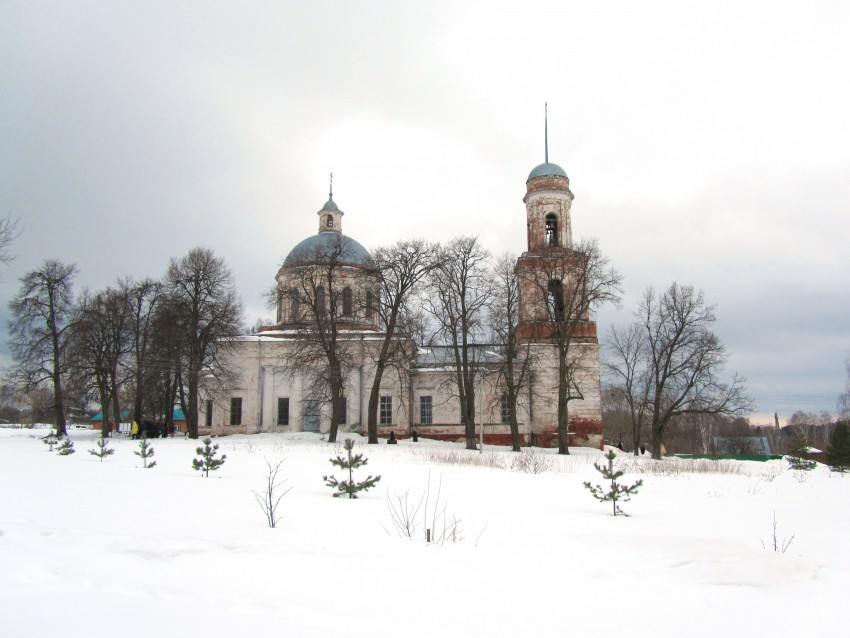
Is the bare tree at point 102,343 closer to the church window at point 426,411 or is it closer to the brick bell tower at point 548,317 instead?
the church window at point 426,411

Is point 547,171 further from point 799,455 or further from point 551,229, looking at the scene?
point 799,455

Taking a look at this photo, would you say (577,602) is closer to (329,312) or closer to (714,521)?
(714,521)

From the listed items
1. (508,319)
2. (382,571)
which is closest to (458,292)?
(508,319)

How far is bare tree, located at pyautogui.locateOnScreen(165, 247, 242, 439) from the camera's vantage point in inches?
1252

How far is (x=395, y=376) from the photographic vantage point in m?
37.4

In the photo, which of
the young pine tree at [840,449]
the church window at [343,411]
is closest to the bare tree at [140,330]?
the church window at [343,411]

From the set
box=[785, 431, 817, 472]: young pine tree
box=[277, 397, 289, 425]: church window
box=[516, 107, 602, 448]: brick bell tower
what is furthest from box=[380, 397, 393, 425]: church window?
box=[785, 431, 817, 472]: young pine tree

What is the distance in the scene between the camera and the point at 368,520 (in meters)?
7.87

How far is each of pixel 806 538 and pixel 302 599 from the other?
6547mm

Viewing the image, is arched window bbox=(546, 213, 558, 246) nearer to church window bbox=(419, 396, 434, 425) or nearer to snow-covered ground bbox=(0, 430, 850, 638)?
church window bbox=(419, 396, 434, 425)

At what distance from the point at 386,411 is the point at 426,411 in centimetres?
240

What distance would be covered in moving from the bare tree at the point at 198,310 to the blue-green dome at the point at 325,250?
15.1ft

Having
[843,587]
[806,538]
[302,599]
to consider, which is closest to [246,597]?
[302,599]

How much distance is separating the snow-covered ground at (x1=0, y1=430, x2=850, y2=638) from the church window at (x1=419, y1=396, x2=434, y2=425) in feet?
92.9
